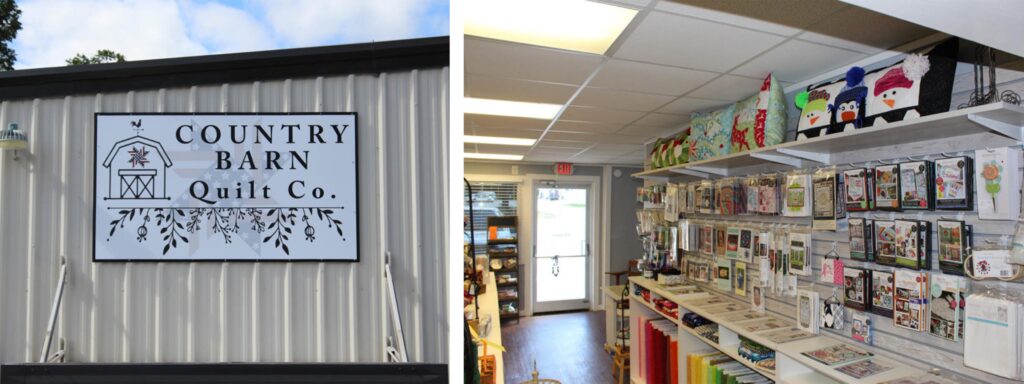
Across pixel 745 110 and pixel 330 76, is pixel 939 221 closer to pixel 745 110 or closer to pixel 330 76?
pixel 745 110

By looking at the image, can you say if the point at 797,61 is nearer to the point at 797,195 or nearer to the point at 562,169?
the point at 797,195

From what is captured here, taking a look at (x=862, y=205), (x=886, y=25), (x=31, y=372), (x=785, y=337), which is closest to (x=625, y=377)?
Answer: (x=785, y=337)

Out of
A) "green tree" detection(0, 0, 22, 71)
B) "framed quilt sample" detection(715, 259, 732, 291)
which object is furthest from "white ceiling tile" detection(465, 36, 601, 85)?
"green tree" detection(0, 0, 22, 71)

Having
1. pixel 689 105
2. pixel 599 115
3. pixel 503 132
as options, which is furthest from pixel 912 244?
pixel 503 132

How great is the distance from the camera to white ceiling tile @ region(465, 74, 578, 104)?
1.71m

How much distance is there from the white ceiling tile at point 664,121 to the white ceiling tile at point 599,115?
3.7 inches

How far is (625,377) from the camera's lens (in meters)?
3.03

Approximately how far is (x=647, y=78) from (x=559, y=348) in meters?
3.18

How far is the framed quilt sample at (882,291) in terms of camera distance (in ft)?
3.87

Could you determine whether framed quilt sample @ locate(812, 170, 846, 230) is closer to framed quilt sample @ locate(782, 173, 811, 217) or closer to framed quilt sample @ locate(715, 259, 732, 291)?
framed quilt sample @ locate(782, 173, 811, 217)

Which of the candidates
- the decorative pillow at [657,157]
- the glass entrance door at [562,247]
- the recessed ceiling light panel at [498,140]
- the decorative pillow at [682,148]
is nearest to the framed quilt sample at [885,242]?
the decorative pillow at [682,148]

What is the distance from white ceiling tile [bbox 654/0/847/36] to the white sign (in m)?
1.35

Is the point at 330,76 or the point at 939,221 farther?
the point at 330,76

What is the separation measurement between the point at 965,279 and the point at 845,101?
26.5 inches
